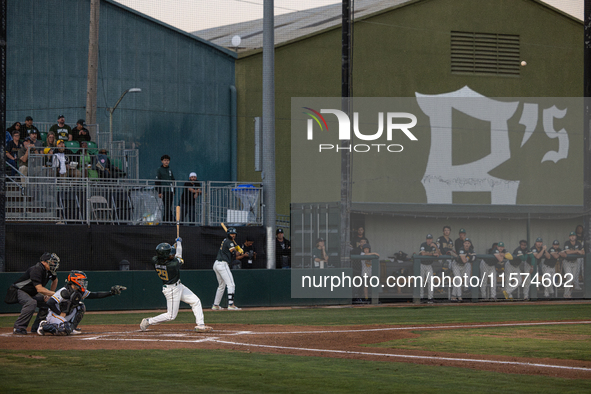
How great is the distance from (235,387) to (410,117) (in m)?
25.6

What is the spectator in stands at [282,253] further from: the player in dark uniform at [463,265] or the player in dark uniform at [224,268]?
the player in dark uniform at [463,265]

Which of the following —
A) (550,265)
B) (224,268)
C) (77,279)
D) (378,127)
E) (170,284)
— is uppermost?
(378,127)

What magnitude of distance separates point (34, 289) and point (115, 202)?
24.7 feet

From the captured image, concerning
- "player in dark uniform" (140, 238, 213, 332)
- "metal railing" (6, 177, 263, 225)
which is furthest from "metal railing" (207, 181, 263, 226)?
"player in dark uniform" (140, 238, 213, 332)

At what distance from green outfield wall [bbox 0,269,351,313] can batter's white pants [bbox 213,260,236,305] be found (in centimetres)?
130

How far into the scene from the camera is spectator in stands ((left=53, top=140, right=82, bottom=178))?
20453 millimetres

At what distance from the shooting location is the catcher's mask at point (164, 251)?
12461 millimetres

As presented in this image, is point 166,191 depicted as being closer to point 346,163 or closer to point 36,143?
point 36,143

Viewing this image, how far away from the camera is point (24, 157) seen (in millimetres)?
20484

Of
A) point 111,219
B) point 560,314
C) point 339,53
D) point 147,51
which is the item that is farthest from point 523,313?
point 147,51

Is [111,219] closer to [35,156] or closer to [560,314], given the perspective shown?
[35,156]

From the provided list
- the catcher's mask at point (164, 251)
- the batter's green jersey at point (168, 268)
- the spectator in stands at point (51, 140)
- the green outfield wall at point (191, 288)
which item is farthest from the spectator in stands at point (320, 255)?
the catcher's mask at point (164, 251)

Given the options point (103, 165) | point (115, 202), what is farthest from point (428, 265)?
point (103, 165)

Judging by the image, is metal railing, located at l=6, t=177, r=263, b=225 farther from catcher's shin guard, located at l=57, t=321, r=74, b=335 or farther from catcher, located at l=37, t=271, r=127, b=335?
catcher's shin guard, located at l=57, t=321, r=74, b=335
